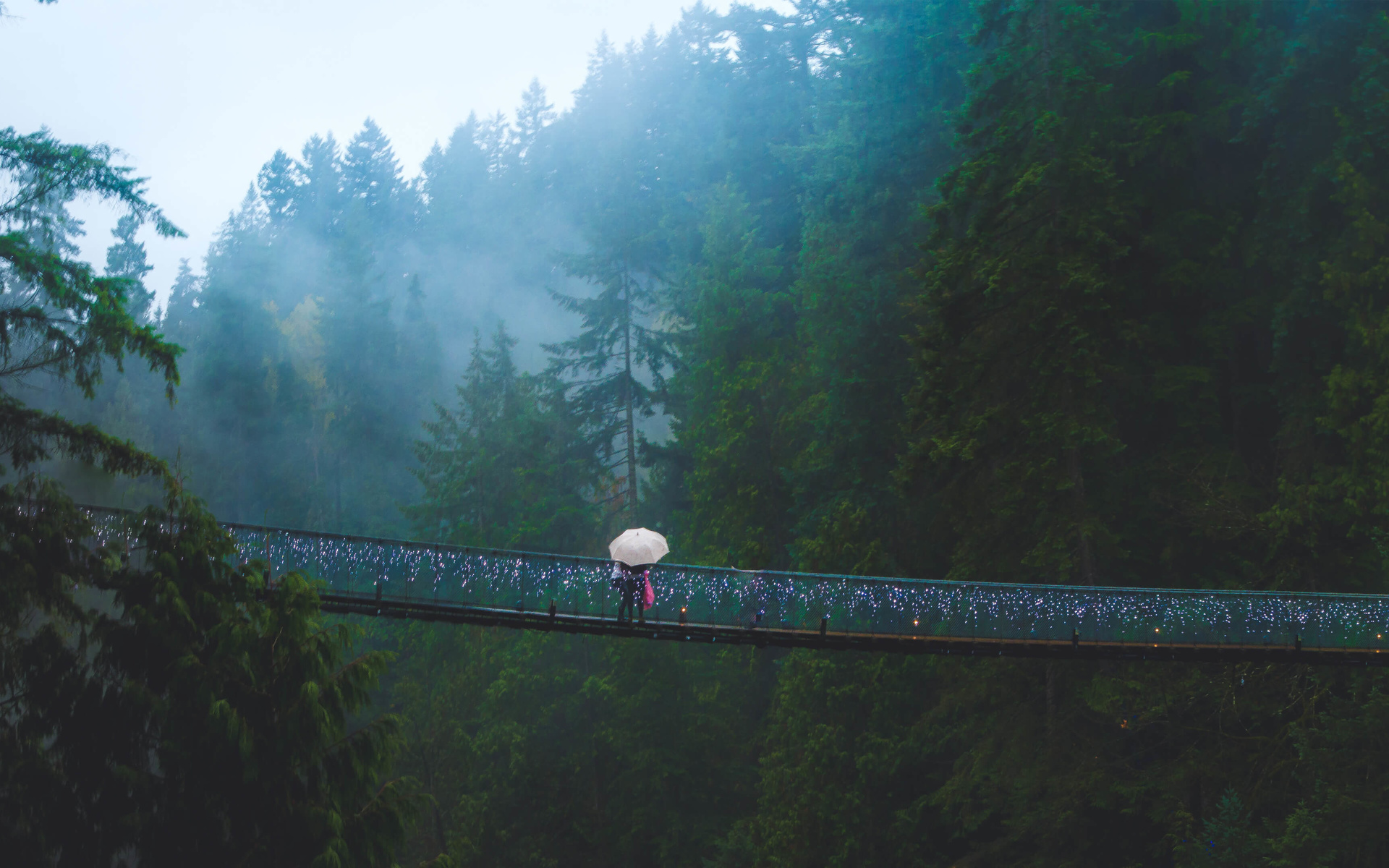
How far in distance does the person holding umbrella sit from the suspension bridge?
0.31 m

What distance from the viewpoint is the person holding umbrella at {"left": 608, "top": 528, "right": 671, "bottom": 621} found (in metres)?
12.6

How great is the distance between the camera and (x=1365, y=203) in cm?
1465

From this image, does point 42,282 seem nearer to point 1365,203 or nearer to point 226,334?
point 1365,203

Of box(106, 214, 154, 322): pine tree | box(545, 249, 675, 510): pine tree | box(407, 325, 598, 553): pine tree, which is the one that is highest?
box(106, 214, 154, 322): pine tree

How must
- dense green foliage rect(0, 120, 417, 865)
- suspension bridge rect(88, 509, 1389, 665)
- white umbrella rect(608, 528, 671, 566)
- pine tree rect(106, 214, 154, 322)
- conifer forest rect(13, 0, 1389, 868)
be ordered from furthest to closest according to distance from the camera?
pine tree rect(106, 214, 154, 322) < white umbrella rect(608, 528, 671, 566) < suspension bridge rect(88, 509, 1389, 665) < conifer forest rect(13, 0, 1389, 868) < dense green foliage rect(0, 120, 417, 865)

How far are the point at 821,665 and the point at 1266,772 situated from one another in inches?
317

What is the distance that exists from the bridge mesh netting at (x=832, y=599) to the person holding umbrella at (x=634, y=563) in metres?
0.31

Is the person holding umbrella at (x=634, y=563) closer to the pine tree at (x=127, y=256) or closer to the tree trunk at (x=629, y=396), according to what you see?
the tree trunk at (x=629, y=396)

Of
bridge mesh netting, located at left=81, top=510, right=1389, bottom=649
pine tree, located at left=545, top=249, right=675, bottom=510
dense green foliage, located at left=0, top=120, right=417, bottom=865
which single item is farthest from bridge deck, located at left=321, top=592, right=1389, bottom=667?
pine tree, located at left=545, top=249, right=675, bottom=510

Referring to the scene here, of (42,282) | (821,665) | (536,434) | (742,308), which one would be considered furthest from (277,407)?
(42,282)

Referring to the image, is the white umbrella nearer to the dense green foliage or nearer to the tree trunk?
the dense green foliage

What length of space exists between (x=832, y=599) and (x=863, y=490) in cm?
898

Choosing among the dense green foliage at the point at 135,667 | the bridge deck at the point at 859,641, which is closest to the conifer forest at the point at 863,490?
the dense green foliage at the point at 135,667

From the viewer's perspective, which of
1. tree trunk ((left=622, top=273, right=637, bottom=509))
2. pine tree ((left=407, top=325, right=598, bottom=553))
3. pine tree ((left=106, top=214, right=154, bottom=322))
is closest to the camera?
tree trunk ((left=622, top=273, right=637, bottom=509))
